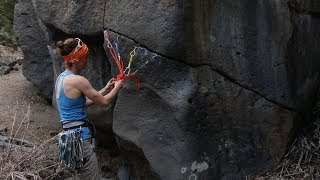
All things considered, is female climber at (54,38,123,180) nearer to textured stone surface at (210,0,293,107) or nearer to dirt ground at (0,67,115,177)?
textured stone surface at (210,0,293,107)

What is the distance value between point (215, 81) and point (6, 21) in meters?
7.54

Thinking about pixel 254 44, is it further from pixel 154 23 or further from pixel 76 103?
pixel 76 103

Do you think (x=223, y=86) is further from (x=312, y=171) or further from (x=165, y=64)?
(x=312, y=171)

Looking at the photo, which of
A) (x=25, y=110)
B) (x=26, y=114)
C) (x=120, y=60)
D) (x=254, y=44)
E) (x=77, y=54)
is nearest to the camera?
(x=77, y=54)

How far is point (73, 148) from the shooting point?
12.6 feet

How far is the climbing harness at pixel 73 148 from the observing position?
3828 millimetres

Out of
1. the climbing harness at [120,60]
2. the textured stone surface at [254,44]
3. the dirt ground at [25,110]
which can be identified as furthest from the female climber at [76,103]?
the dirt ground at [25,110]

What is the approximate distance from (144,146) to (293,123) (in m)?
1.29

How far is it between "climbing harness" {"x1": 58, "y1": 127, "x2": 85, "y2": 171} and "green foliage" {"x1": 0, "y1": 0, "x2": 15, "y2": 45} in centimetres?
693

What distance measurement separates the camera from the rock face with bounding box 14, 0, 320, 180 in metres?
4.05

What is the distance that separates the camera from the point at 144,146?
4.43 meters

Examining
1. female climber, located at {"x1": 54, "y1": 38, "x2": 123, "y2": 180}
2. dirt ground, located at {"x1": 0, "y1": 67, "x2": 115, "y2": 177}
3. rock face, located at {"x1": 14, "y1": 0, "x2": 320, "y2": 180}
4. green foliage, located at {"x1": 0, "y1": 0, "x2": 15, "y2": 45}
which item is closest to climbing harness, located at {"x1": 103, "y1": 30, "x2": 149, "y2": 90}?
rock face, located at {"x1": 14, "y1": 0, "x2": 320, "y2": 180}

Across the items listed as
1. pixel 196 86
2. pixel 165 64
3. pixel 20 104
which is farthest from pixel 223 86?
pixel 20 104

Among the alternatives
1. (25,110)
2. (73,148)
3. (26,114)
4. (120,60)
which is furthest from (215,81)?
(25,110)
